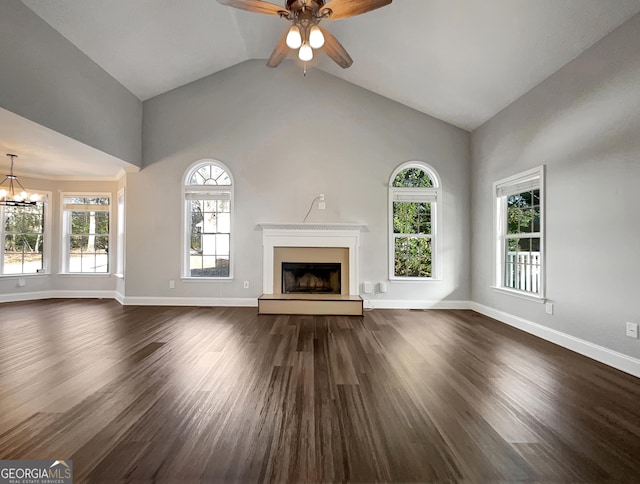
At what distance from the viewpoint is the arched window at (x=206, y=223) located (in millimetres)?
5465

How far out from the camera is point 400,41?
13.0ft

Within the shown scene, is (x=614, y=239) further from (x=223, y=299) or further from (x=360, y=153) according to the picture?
(x=223, y=299)

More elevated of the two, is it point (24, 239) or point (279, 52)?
point (279, 52)

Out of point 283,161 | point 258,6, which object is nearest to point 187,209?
point 283,161

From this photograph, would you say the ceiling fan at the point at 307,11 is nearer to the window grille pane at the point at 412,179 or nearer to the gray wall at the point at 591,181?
the gray wall at the point at 591,181

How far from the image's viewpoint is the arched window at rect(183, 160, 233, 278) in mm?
5465

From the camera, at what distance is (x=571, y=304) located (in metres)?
3.33

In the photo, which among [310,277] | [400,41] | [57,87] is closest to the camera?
[57,87]

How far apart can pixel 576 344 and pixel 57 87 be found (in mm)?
6485

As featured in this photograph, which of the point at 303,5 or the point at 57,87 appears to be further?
the point at 57,87

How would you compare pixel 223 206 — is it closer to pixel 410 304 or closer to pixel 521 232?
pixel 410 304

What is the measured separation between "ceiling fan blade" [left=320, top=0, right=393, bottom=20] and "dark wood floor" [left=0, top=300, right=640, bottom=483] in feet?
9.98

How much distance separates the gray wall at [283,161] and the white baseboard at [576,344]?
1127mm

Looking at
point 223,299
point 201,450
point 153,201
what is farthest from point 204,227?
point 201,450
